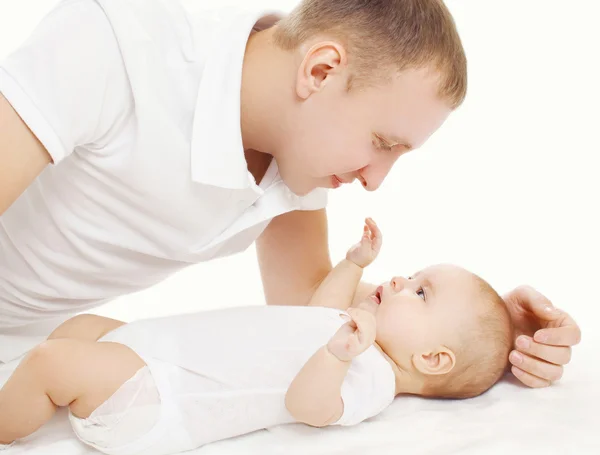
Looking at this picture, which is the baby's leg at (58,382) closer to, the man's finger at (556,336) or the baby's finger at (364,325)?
the baby's finger at (364,325)

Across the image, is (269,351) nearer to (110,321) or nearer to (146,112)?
(110,321)

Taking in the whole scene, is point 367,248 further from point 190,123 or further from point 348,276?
point 190,123

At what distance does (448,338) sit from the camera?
1516 millimetres

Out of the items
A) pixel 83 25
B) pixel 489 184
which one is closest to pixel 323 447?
pixel 83 25

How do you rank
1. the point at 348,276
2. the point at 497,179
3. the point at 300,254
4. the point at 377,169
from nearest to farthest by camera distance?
the point at 377,169 < the point at 348,276 < the point at 300,254 < the point at 497,179

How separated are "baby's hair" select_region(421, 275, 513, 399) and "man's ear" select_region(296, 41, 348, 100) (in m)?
0.51

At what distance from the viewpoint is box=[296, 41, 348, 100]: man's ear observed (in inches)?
53.8

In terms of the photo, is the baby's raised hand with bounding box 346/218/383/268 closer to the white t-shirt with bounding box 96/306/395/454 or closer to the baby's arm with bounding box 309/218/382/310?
the baby's arm with bounding box 309/218/382/310

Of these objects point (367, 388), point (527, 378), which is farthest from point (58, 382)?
point (527, 378)

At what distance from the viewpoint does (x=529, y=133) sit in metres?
2.75

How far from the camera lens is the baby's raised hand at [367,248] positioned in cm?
177

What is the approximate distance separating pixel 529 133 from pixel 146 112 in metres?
1.72

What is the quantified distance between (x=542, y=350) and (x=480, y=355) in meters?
0.12

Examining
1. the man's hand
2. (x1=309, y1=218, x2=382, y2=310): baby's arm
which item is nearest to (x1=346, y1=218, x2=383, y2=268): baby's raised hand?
(x1=309, y1=218, x2=382, y2=310): baby's arm
